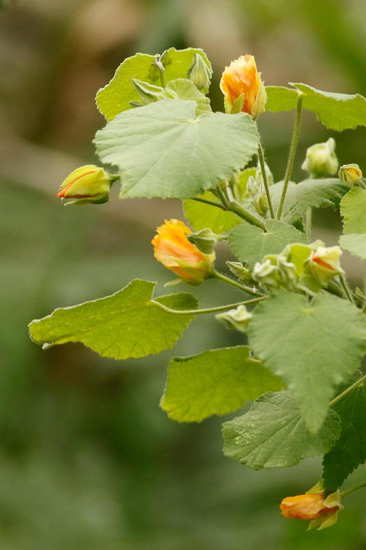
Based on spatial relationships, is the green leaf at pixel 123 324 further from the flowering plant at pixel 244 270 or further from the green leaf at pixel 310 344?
the green leaf at pixel 310 344

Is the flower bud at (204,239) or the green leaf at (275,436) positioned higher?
the flower bud at (204,239)

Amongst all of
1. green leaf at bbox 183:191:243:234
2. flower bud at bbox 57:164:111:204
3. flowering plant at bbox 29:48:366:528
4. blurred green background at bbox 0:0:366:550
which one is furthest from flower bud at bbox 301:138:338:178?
blurred green background at bbox 0:0:366:550

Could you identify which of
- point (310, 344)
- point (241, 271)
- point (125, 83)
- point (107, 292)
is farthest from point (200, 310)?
point (107, 292)

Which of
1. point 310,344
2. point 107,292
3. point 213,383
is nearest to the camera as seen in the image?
point 310,344

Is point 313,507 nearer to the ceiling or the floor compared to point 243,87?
nearer to the floor

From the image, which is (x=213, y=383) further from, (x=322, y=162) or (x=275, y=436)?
(x=322, y=162)

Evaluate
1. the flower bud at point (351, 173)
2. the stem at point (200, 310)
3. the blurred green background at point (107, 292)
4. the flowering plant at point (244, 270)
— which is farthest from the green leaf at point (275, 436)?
the blurred green background at point (107, 292)
